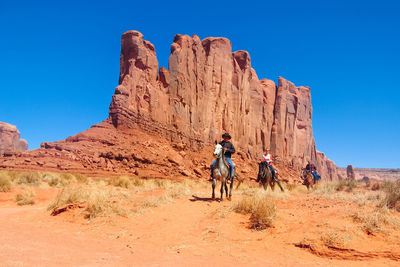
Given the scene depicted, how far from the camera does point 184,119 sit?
4200 cm

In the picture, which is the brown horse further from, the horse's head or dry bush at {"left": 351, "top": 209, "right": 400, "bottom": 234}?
dry bush at {"left": 351, "top": 209, "right": 400, "bottom": 234}

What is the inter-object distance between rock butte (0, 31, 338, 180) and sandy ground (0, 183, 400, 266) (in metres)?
20.7

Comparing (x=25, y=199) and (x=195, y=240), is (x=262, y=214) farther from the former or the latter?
(x=25, y=199)

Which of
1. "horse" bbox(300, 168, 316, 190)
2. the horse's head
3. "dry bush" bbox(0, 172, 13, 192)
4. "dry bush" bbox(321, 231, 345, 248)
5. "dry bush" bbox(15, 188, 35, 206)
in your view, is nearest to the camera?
"dry bush" bbox(321, 231, 345, 248)

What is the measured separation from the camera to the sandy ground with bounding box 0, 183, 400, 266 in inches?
186

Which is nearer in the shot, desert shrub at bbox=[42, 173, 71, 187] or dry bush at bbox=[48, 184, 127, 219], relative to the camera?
dry bush at bbox=[48, 184, 127, 219]

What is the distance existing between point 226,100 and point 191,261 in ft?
148

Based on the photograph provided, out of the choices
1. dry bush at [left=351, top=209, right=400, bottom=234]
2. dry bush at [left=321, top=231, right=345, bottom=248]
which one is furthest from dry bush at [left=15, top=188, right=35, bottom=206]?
dry bush at [left=351, top=209, right=400, bottom=234]

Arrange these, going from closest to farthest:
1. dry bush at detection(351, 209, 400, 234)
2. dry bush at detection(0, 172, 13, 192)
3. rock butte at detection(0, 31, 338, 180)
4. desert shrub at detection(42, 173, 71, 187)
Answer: dry bush at detection(351, 209, 400, 234), dry bush at detection(0, 172, 13, 192), desert shrub at detection(42, 173, 71, 187), rock butte at detection(0, 31, 338, 180)

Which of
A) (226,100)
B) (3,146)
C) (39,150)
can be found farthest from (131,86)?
(3,146)

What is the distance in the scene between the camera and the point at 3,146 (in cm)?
6581

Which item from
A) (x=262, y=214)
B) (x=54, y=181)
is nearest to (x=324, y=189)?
(x=262, y=214)

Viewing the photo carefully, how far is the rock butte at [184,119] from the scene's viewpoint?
29.8 metres

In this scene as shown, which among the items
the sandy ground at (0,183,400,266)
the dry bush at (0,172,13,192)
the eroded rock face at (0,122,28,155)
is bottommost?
the sandy ground at (0,183,400,266)
